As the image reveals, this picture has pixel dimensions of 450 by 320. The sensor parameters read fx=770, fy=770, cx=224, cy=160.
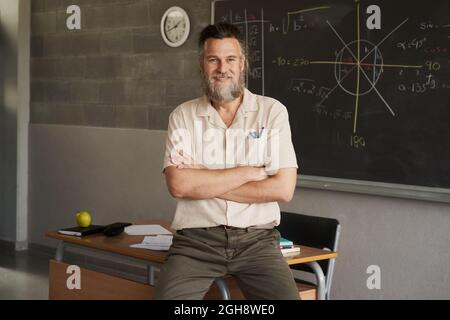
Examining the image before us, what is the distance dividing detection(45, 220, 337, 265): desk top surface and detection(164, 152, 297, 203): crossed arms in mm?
291

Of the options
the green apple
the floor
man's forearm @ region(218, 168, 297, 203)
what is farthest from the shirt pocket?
the floor

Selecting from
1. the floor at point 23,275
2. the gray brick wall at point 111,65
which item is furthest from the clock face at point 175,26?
the floor at point 23,275

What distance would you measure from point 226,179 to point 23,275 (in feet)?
11.3

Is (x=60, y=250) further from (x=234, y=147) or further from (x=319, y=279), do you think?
(x=319, y=279)

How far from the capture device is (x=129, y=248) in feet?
11.3

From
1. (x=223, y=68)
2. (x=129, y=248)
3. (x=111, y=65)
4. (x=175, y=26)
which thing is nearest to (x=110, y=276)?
(x=129, y=248)

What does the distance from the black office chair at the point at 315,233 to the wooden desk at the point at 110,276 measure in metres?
0.23

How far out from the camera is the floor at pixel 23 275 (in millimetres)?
5492

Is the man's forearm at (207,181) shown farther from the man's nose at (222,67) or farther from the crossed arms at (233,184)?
the man's nose at (222,67)

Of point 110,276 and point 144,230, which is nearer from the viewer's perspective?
point 110,276

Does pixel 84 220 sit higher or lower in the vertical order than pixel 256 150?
lower

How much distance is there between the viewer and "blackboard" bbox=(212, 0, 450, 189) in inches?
165
